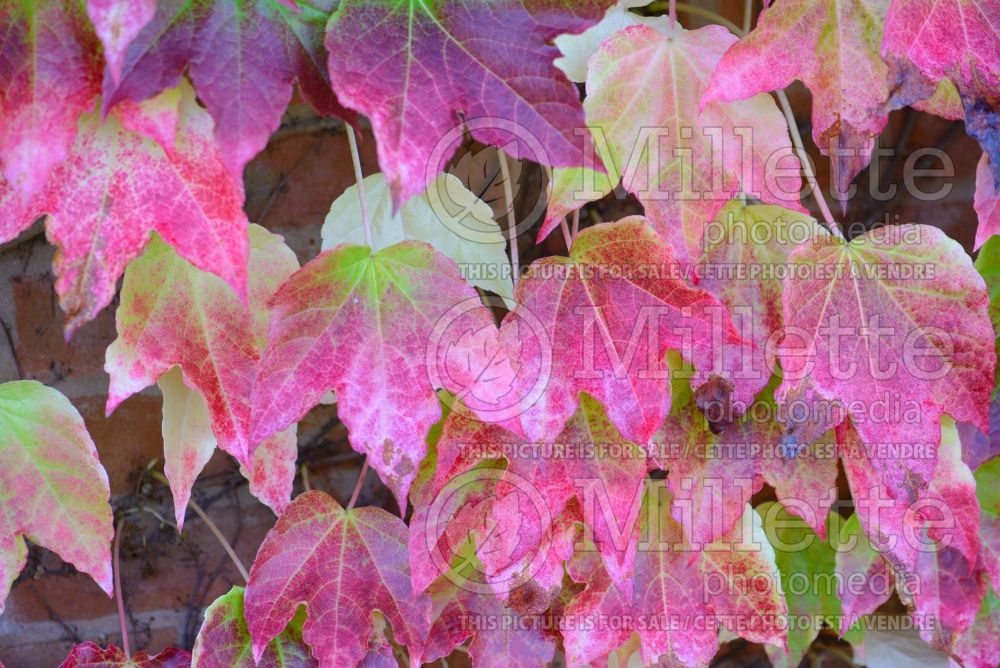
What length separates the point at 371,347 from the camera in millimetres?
614

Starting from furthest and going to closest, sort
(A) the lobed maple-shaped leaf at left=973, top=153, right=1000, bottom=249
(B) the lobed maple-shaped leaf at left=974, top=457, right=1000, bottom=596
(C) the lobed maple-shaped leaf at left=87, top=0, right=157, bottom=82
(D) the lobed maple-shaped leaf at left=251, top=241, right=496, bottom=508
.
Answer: (B) the lobed maple-shaped leaf at left=974, top=457, right=1000, bottom=596 < (A) the lobed maple-shaped leaf at left=973, top=153, right=1000, bottom=249 < (D) the lobed maple-shaped leaf at left=251, top=241, right=496, bottom=508 < (C) the lobed maple-shaped leaf at left=87, top=0, right=157, bottom=82

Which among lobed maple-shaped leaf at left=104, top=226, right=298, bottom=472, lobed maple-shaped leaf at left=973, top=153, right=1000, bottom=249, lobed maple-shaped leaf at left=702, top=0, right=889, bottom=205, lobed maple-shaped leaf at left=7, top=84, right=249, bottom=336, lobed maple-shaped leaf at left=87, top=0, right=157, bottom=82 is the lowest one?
lobed maple-shaped leaf at left=104, top=226, right=298, bottom=472

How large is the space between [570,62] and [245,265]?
309mm

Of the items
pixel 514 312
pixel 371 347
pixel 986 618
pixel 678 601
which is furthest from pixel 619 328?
pixel 986 618

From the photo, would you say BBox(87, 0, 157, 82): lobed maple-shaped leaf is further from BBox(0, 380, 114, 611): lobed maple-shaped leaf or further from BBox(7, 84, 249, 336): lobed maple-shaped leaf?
BBox(0, 380, 114, 611): lobed maple-shaped leaf

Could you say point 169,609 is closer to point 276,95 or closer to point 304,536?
point 304,536

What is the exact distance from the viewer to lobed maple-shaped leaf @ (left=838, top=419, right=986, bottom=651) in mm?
693

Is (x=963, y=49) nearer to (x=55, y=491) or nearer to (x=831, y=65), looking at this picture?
(x=831, y=65)

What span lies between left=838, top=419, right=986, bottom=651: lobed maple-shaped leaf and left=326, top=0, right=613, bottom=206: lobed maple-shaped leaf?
0.38 metres

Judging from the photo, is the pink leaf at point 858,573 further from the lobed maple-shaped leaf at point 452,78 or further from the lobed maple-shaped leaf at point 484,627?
the lobed maple-shaped leaf at point 452,78

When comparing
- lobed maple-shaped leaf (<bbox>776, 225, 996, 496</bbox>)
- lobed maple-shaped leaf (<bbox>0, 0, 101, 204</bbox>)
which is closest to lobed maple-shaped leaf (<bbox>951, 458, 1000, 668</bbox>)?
lobed maple-shaped leaf (<bbox>776, 225, 996, 496</bbox>)

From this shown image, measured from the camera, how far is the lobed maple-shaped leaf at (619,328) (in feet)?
2.02

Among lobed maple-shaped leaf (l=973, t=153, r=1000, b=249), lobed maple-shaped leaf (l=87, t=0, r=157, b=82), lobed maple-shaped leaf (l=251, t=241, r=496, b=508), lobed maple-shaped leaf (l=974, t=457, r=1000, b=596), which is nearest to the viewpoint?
lobed maple-shaped leaf (l=87, t=0, r=157, b=82)

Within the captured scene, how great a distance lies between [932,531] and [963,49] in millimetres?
417
